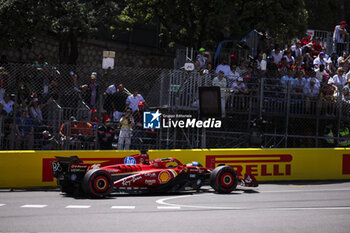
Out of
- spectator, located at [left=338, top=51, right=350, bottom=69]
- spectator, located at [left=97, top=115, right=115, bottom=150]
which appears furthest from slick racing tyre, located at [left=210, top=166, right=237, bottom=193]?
spectator, located at [left=338, top=51, right=350, bottom=69]

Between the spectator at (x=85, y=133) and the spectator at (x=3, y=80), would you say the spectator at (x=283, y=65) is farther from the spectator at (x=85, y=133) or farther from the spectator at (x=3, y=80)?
the spectator at (x=3, y=80)

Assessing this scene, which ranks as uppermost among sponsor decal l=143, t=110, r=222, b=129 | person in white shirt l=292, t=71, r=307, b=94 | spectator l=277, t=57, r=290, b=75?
spectator l=277, t=57, r=290, b=75

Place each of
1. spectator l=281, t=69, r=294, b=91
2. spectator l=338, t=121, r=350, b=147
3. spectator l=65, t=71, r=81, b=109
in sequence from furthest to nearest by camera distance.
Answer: spectator l=338, t=121, r=350, b=147, spectator l=281, t=69, r=294, b=91, spectator l=65, t=71, r=81, b=109

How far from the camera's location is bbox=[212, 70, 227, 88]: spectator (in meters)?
17.7

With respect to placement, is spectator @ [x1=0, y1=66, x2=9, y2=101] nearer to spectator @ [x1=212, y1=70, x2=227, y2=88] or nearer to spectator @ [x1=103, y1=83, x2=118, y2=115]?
spectator @ [x1=103, y1=83, x2=118, y2=115]

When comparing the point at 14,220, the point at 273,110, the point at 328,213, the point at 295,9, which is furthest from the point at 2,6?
the point at 328,213

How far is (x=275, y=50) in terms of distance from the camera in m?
22.1

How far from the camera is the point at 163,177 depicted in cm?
1336

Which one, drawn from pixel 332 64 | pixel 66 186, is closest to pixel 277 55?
pixel 332 64

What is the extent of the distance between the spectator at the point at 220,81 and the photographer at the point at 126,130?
109 inches

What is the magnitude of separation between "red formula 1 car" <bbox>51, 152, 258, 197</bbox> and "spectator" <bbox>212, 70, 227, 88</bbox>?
163 inches

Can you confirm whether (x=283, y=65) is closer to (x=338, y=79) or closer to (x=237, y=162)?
(x=338, y=79)

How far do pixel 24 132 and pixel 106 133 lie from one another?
6.61 feet

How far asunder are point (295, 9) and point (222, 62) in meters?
4.95
